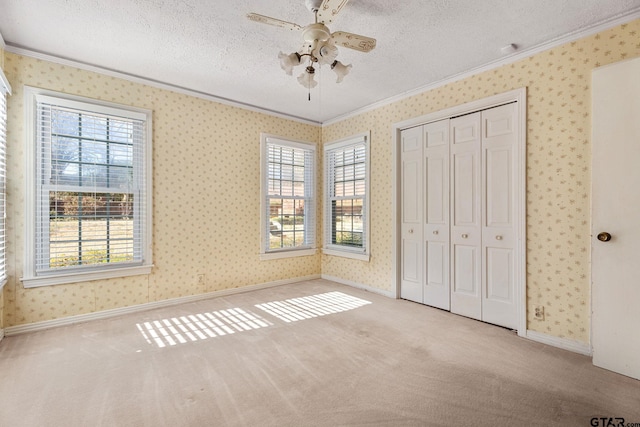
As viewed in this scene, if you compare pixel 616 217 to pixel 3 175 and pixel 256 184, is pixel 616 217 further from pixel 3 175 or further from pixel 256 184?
pixel 3 175

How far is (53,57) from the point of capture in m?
3.13

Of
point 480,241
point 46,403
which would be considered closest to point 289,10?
point 480,241

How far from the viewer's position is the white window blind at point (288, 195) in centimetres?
485

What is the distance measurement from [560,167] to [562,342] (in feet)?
5.18

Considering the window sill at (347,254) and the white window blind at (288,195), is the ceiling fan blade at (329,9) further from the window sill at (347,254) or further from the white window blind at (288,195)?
the window sill at (347,254)

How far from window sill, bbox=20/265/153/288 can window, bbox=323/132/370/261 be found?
283 cm

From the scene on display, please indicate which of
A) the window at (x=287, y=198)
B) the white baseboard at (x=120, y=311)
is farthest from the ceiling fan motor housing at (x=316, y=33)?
the white baseboard at (x=120, y=311)

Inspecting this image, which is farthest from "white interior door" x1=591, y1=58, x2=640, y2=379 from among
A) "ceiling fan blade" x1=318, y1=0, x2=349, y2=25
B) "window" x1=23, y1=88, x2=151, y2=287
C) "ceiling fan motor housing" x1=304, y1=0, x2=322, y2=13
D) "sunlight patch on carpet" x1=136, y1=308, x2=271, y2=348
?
"window" x1=23, y1=88, x2=151, y2=287

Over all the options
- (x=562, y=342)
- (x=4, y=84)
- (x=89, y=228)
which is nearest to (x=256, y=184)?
(x=89, y=228)

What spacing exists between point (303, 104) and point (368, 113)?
1.01m

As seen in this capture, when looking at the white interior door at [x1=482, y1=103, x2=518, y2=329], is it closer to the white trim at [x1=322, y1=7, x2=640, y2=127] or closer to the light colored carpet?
the light colored carpet

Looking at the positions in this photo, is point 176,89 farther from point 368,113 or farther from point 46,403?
point 46,403

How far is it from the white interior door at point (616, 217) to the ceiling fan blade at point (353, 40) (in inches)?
73.9

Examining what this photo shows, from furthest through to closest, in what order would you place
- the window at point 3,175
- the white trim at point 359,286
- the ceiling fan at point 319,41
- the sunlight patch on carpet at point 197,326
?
the white trim at point 359,286, the sunlight patch on carpet at point 197,326, the window at point 3,175, the ceiling fan at point 319,41
